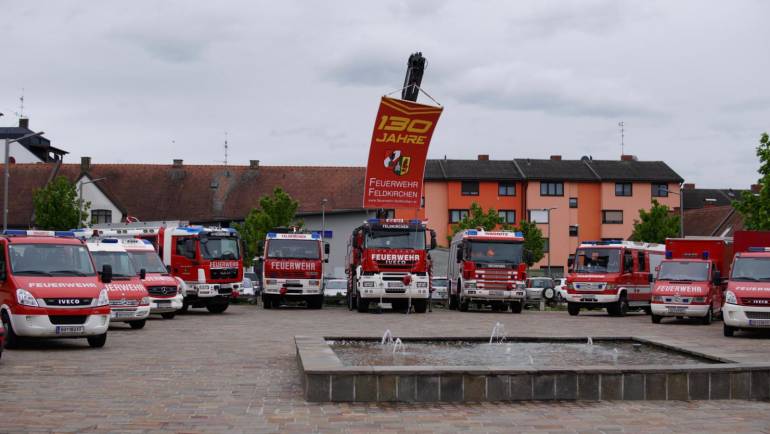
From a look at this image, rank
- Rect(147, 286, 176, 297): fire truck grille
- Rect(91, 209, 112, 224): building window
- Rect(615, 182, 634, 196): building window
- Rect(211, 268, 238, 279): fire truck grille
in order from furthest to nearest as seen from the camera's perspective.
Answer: Rect(615, 182, 634, 196): building window
Rect(91, 209, 112, 224): building window
Rect(211, 268, 238, 279): fire truck grille
Rect(147, 286, 176, 297): fire truck grille

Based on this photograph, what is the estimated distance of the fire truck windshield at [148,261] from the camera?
28594 mm

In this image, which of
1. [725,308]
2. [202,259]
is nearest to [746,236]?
[725,308]

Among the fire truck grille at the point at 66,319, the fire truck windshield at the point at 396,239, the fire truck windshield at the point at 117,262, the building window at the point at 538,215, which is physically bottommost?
the fire truck grille at the point at 66,319

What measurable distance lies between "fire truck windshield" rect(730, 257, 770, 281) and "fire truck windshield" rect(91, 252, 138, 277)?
1446 cm

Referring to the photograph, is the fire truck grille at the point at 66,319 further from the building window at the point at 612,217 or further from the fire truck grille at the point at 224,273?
the building window at the point at 612,217

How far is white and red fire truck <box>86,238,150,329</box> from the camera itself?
2311 centimetres

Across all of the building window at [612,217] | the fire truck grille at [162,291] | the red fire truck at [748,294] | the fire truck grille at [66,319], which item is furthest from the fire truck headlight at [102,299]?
the building window at [612,217]

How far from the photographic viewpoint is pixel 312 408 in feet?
35.8

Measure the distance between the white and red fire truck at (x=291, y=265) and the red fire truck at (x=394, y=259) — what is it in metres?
4.15

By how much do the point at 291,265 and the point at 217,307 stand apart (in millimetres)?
3221

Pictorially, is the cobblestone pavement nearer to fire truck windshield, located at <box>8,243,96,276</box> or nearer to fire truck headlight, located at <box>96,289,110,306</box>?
fire truck headlight, located at <box>96,289,110,306</box>

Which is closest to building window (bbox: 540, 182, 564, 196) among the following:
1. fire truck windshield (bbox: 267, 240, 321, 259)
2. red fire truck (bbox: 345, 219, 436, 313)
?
fire truck windshield (bbox: 267, 240, 321, 259)

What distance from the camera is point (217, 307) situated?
116ft

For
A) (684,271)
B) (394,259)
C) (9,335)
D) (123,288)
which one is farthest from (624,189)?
(9,335)
